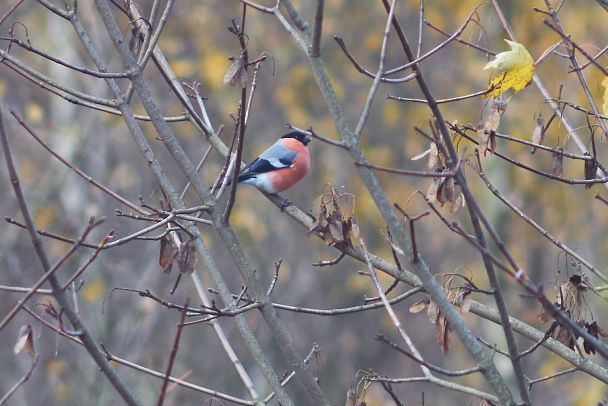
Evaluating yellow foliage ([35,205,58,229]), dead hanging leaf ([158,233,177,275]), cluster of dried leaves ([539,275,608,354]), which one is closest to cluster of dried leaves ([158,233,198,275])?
dead hanging leaf ([158,233,177,275])

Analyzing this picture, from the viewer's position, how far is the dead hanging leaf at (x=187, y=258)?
204 cm

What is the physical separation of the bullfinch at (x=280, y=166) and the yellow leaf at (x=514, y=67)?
2015mm

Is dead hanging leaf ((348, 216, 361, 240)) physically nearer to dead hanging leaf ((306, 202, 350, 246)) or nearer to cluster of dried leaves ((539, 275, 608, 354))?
dead hanging leaf ((306, 202, 350, 246))

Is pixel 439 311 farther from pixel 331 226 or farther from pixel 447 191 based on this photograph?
pixel 331 226

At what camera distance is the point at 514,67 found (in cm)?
171

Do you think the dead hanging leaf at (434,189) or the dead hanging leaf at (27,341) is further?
the dead hanging leaf at (434,189)

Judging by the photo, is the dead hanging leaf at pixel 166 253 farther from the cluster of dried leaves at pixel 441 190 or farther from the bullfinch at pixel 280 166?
the bullfinch at pixel 280 166

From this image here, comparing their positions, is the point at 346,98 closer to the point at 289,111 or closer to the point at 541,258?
the point at 289,111

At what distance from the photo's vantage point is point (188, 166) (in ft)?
6.97

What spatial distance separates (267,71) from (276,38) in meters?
0.48

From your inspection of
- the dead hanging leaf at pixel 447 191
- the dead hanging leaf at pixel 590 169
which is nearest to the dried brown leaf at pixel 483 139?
the dead hanging leaf at pixel 447 191

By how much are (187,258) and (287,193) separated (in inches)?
233

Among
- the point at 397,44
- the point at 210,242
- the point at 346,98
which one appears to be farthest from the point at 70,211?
the point at 397,44

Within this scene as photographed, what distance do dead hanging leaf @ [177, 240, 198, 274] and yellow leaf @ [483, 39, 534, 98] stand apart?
0.96 metres
